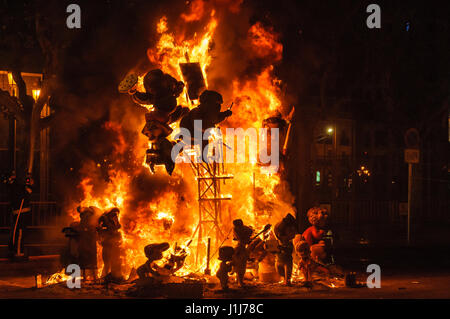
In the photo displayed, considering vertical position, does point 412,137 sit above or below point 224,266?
above

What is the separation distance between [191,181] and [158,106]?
2329 mm

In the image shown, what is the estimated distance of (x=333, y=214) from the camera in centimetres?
Result: 2438

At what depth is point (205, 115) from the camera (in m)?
10.9

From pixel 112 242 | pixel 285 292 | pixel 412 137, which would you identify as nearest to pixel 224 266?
pixel 285 292

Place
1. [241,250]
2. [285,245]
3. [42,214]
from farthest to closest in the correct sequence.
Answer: [42,214] → [285,245] → [241,250]

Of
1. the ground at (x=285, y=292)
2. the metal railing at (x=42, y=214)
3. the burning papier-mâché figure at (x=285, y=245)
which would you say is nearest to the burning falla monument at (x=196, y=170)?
the burning papier-mâché figure at (x=285, y=245)

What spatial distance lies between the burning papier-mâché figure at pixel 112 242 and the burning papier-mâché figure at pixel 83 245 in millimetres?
343

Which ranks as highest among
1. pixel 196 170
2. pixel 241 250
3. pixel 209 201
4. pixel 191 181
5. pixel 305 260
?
pixel 196 170

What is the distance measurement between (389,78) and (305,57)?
32.1 ft

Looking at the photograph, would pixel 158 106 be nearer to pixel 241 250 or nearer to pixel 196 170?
pixel 196 170

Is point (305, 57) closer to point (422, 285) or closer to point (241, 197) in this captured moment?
point (241, 197)

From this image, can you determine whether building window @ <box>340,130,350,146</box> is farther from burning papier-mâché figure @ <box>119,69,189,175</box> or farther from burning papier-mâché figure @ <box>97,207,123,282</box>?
burning papier-mâché figure @ <box>97,207,123,282</box>

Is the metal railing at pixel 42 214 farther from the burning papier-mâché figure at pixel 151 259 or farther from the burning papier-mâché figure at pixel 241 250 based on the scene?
the burning papier-mâché figure at pixel 241 250
